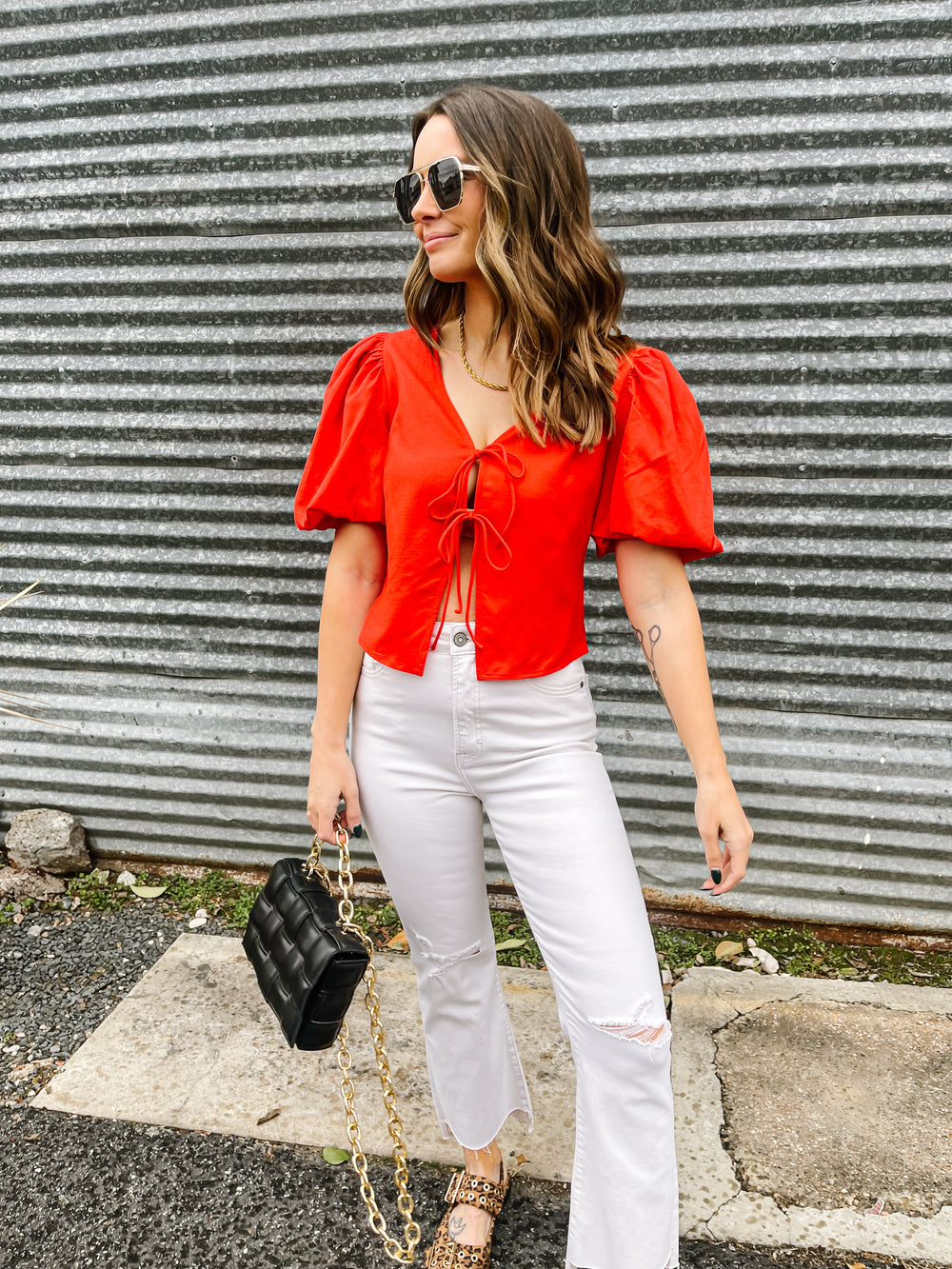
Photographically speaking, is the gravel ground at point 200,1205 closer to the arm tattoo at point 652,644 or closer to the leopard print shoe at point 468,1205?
the leopard print shoe at point 468,1205

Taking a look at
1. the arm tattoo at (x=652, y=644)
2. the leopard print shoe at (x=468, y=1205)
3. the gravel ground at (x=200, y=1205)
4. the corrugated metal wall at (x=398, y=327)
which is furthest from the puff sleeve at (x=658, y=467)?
→ the gravel ground at (x=200, y=1205)

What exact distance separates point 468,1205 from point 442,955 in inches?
26.6

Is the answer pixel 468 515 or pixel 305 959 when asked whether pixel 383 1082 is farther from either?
pixel 468 515

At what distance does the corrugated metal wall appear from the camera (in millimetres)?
2783

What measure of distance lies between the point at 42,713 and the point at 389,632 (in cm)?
247

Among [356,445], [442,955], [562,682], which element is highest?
[356,445]

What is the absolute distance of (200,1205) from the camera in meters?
2.23

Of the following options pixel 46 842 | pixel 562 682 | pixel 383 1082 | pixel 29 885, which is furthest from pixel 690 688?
pixel 29 885

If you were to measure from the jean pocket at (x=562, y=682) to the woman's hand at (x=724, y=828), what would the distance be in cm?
32

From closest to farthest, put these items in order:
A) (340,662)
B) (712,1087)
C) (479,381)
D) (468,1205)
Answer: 1. (479,381)
2. (340,662)
3. (468,1205)
4. (712,1087)

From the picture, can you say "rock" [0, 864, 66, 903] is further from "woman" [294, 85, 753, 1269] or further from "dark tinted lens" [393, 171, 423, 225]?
"dark tinted lens" [393, 171, 423, 225]

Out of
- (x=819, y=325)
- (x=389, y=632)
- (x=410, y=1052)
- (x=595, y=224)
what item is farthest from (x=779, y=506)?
(x=410, y=1052)

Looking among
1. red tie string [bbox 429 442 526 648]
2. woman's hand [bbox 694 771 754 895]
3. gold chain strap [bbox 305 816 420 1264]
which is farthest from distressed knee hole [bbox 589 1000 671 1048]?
red tie string [bbox 429 442 526 648]

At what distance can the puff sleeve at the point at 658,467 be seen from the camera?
174 centimetres
